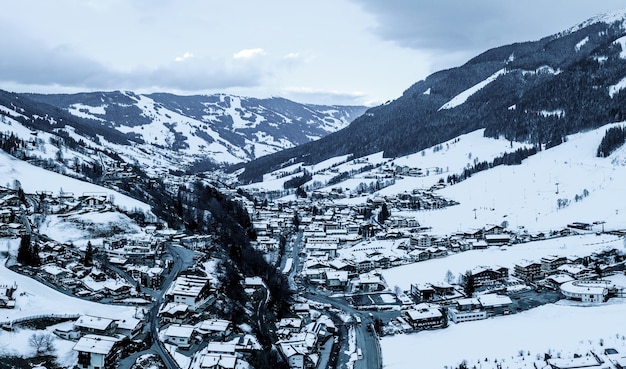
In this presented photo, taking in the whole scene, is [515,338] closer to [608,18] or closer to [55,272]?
[55,272]

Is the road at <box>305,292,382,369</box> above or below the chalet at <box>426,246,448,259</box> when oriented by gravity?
below

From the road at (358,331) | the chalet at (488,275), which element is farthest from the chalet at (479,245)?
the road at (358,331)

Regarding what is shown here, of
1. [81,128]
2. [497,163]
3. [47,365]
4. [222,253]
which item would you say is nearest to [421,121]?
[497,163]

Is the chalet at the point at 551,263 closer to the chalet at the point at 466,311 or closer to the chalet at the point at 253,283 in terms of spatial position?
the chalet at the point at 466,311

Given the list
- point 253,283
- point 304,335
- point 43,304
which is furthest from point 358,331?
point 43,304

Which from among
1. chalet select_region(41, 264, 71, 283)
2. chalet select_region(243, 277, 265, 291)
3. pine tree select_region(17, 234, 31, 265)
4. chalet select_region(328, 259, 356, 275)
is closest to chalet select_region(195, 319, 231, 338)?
chalet select_region(243, 277, 265, 291)

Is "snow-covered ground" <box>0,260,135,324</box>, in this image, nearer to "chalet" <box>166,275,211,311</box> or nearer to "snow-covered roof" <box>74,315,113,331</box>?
"snow-covered roof" <box>74,315,113,331</box>
